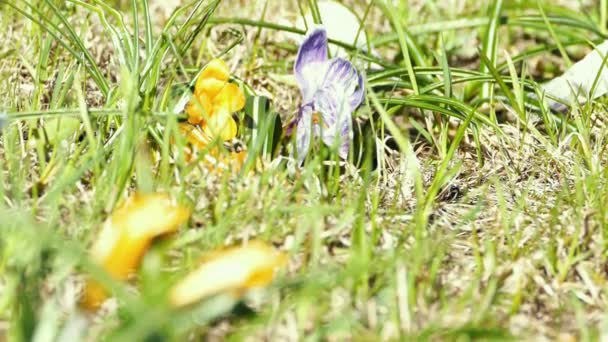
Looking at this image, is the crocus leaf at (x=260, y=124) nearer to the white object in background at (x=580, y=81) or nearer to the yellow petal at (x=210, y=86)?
the yellow petal at (x=210, y=86)

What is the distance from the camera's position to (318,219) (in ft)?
4.09

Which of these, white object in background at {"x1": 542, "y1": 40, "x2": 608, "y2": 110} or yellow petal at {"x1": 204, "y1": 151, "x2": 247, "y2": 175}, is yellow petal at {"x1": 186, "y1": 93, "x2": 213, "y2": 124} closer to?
yellow petal at {"x1": 204, "y1": 151, "x2": 247, "y2": 175}

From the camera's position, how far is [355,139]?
185 centimetres

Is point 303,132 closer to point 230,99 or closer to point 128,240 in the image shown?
point 230,99

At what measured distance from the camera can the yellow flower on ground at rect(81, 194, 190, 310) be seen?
111 cm

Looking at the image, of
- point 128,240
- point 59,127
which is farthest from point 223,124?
point 128,240

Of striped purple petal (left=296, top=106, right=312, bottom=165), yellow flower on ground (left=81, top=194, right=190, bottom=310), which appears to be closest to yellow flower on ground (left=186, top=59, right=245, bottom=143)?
striped purple petal (left=296, top=106, right=312, bottom=165)

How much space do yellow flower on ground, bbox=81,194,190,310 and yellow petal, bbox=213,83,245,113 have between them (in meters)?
0.48

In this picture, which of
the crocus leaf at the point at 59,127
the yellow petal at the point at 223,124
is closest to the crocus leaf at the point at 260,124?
the yellow petal at the point at 223,124

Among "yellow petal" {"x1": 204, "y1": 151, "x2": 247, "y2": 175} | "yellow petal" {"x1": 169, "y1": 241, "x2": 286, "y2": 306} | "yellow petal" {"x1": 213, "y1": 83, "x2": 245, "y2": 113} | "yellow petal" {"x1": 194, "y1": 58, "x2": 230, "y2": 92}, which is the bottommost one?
"yellow petal" {"x1": 169, "y1": 241, "x2": 286, "y2": 306}

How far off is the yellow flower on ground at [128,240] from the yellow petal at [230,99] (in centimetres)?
48

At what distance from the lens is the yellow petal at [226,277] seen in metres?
1.04

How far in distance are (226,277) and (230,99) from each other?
24.8 inches

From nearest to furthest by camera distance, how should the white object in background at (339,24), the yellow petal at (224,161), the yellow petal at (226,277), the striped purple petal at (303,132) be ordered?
1. the yellow petal at (226,277)
2. the yellow petal at (224,161)
3. the striped purple petal at (303,132)
4. the white object in background at (339,24)
